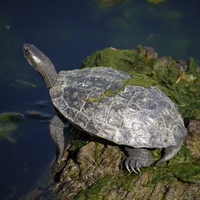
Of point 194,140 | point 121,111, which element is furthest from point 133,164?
point 194,140

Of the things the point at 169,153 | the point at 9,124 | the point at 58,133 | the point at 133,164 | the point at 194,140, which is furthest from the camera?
the point at 9,124

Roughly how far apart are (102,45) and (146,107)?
3.17m

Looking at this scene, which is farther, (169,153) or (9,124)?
(9,124)

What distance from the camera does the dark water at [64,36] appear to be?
4838 mm

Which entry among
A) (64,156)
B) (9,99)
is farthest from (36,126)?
(64,156)

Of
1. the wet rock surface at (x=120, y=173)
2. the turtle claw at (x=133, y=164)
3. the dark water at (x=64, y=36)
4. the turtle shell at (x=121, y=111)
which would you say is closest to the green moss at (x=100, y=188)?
the wet rock surface at (x=120, y=173)

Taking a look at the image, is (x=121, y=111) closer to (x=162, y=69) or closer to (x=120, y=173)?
(x=120, y=173)

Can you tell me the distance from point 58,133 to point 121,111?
0.75 metres

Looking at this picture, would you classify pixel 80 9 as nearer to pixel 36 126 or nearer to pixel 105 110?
pixel 36 126

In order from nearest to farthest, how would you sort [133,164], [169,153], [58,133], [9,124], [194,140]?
[133,164]
[169,153]
[194,140]
[58,133]
[9,124]

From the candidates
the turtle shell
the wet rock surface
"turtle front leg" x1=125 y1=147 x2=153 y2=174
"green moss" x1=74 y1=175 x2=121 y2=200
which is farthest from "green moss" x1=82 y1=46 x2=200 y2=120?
"green moss" x1=74 y1=175 x2=121 y2=200

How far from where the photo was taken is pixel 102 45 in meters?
6.29

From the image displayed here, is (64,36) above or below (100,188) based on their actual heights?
below

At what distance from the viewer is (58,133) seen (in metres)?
3.67
